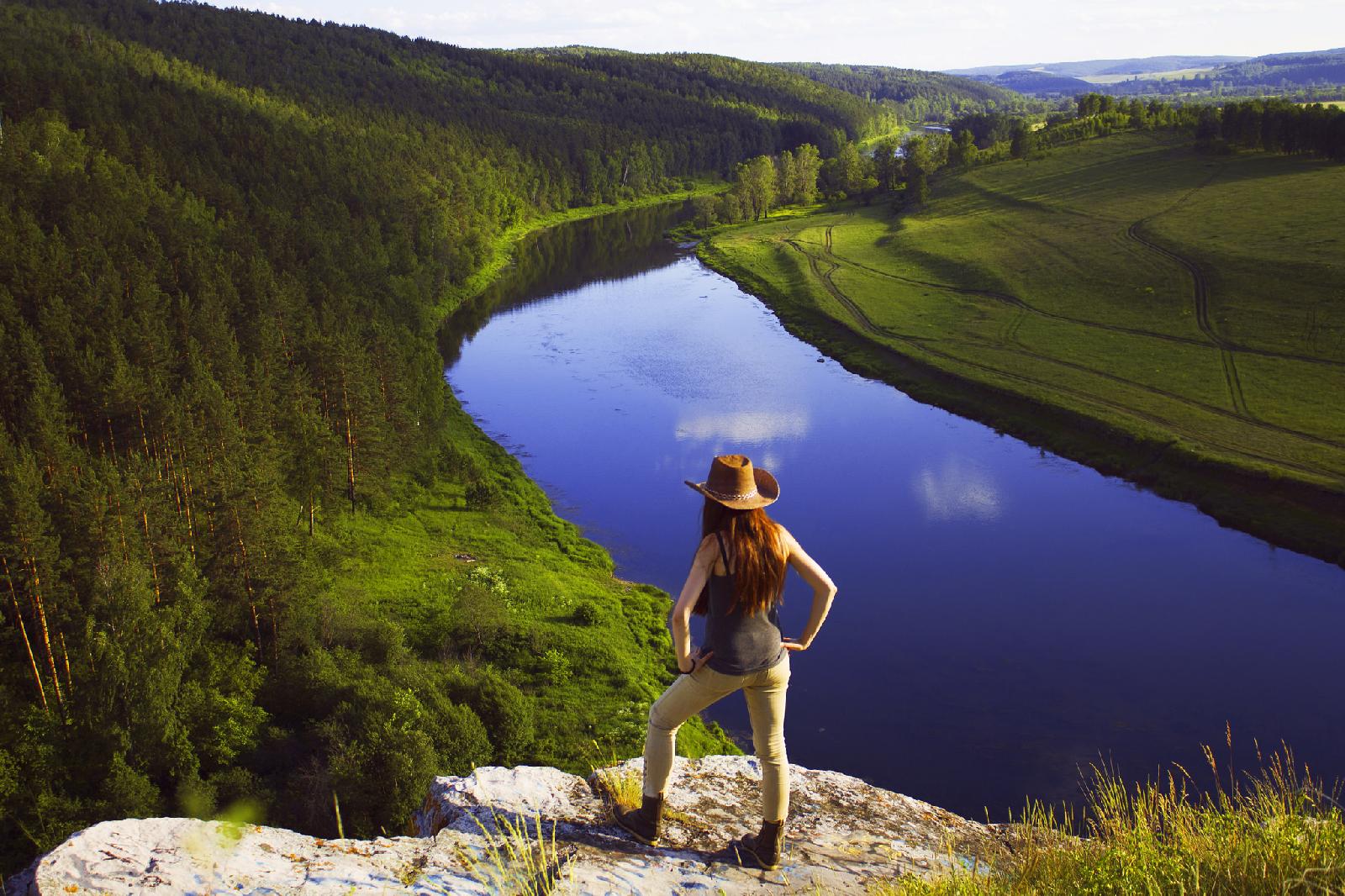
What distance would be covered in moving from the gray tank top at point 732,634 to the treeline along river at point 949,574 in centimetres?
1979

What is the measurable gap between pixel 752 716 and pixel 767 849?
1.09m

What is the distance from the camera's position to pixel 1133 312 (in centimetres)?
7206

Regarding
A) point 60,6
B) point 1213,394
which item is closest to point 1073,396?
point 1213,394

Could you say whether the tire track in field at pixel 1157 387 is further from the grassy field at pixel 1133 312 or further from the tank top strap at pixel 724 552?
the tank top strap at pixel 724 552

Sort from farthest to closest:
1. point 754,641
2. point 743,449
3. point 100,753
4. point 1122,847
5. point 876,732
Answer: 1. point 743,449
2. point 876,732
3. point 100,753
4. point 754,641
5. point 1122,847

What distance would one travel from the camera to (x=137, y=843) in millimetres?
7277

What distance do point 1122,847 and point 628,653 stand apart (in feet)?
82.0

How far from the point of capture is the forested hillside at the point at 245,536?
21.8m

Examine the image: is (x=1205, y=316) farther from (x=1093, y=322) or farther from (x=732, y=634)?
(x=732, y=634)

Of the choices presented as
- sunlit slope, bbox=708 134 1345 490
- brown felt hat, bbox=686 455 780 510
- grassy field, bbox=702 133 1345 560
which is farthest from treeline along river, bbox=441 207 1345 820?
brown felt hat, bbox=686 455 780 510

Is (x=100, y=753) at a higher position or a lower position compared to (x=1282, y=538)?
higher

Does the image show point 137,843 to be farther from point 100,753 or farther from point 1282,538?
point 1282,538

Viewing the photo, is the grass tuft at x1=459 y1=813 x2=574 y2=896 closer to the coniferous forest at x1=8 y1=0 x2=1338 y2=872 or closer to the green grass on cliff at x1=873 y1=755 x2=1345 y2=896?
the green grass on cliff at x1=873 y1=755 x2=1345 y2=896

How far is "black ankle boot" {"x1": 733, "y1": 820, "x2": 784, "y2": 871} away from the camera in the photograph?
8.05m
